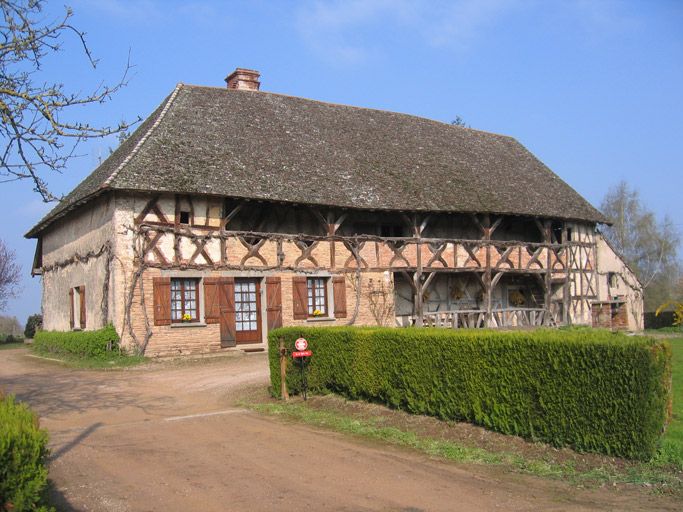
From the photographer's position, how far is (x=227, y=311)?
1969 centimetres

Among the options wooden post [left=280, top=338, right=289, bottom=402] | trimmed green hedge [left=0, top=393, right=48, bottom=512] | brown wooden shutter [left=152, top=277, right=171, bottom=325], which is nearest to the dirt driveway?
wooden post [left=280, top=338, right=289, bottom=402]

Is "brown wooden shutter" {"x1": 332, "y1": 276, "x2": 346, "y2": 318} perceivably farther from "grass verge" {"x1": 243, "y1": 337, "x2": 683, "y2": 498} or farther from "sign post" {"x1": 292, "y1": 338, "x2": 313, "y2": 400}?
"grass verge" {"x1": 243, "y1": 337, "x2": 683, "y2": 498}

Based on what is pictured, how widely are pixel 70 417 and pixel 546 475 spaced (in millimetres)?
6994

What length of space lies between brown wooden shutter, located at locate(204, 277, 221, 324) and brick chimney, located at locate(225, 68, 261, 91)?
9.11 meters

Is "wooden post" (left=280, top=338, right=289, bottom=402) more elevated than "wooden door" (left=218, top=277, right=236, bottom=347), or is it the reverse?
"wooden door" (left=218, top=277, right=236, bottom=347)

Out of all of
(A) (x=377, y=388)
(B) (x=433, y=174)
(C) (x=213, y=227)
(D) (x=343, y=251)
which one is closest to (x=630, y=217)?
(B) (x=433, y=174)

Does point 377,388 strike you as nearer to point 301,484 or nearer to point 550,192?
point 301,484

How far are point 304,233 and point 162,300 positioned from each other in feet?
16.5

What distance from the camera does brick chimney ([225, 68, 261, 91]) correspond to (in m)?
25.8

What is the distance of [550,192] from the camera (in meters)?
27.4

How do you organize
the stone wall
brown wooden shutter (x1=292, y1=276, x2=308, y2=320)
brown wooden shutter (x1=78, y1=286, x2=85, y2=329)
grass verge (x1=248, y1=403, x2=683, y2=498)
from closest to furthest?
grass verge (x1=248, y1=403, x2=683, y2=498) < the stone wall < brown wooden shutter (x1=292, y1=276, x2=308, y2=320) < brown wooden shutter (x1=78, y1=286, x2=85, y2=329)

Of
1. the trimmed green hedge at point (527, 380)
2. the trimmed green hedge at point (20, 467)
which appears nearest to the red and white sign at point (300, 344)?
the trimmed green hedge at point (527, 380)

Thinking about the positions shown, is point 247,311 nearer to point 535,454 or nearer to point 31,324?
point 535,454

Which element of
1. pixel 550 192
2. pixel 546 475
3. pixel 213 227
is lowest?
pixel 546 475
